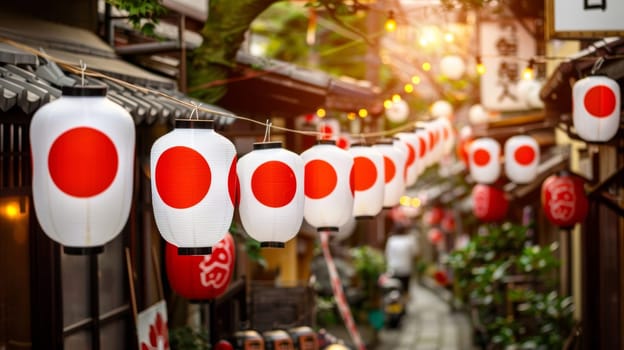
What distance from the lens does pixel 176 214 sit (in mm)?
6875

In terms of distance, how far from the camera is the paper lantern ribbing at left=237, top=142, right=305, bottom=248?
8055 millimetres

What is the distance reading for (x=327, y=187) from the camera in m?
9.14

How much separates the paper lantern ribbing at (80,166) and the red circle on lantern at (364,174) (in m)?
5.03

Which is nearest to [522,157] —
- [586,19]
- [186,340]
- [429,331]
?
[586,19]

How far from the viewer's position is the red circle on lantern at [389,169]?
11.6 m

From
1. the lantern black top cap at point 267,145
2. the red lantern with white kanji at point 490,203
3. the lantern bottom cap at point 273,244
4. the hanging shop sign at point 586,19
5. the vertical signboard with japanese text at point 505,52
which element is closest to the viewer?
the lantern black top cap at point 267,145

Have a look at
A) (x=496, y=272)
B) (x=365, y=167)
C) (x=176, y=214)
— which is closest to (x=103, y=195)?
(x=176, y=214)

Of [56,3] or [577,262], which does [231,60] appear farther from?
[577,262]

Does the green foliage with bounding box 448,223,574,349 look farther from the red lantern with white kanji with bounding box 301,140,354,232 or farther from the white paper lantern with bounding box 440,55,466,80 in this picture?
the red lantern with white kanji with bounding box 301,140,354,232

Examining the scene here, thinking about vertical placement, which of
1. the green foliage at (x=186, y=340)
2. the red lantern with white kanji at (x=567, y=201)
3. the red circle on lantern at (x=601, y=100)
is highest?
the red circle on lantern at (x=601, y=100)

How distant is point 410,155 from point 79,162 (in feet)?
29.0

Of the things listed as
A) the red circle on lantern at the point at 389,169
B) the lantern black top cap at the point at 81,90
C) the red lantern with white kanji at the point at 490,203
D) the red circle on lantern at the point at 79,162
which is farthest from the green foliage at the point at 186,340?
the red lantern with white kanji at the point at 490,203

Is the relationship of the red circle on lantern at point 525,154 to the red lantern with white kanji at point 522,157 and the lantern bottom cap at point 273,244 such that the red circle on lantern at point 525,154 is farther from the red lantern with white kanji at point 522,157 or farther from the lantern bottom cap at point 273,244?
the lantern bottom cap at point 273,244

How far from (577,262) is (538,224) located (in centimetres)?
Result: 717
